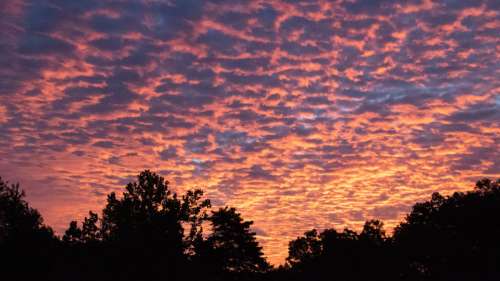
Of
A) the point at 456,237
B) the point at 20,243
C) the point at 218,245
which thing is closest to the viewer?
the point at 20,243

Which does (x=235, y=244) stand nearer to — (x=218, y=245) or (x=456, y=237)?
(x=218, y=245)

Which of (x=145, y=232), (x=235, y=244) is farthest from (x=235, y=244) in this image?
(x=145, y=232)

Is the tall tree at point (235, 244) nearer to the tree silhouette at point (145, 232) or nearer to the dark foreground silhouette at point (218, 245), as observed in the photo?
the dark foreground silhouette at point (218, 245)

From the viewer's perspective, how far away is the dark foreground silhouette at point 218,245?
46625 mm

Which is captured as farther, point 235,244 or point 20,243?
point 235,244

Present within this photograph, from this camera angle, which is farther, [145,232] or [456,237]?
[456,237]

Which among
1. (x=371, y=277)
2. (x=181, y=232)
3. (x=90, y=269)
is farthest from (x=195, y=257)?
(x=371, y=277)

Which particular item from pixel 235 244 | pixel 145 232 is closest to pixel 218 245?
pixel 235 244

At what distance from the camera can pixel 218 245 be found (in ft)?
250

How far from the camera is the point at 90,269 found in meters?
45.2

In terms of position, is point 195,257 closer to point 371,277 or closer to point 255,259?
point 255,259

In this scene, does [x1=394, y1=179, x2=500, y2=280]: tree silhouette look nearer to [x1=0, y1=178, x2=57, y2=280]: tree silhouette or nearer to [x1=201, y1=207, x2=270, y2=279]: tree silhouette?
[x1=201, y1=207, x2=270, y2=279]: tree silhouette

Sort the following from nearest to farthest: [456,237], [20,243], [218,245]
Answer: [20,243]
[218,245]
[456,237]

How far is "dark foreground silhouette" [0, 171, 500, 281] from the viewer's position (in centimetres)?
4662
